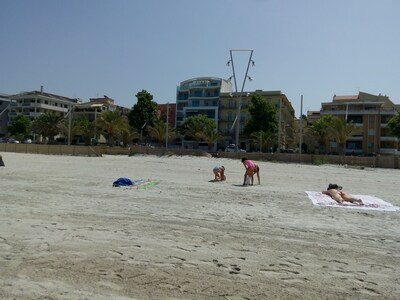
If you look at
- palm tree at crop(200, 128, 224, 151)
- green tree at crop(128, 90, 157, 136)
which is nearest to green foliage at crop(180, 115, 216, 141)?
palm tree at crop(200, 128, 224, 151)

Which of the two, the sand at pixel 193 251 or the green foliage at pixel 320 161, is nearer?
the sand at pixel 193 251

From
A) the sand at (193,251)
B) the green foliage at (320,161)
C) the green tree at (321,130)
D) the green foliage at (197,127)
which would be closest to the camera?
the sand at (193,251)

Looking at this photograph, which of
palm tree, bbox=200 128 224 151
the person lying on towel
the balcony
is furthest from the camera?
the balcony

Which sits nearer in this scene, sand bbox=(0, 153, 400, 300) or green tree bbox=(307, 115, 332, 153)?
sand bbox=(0, 153, 400, 300)

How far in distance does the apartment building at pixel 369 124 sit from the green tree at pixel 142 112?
35425mm

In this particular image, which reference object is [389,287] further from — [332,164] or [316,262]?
[332,164]

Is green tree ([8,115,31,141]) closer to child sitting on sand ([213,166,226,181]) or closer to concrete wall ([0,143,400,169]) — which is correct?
concrete wall ([0,143,400,169])

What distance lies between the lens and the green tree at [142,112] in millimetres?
73812

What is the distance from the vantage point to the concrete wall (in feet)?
132

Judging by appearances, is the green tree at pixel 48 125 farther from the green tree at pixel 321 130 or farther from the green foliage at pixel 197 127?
the green tree at pixel 321 130

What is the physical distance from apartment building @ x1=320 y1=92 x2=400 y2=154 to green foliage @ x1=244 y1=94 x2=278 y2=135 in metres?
14.8

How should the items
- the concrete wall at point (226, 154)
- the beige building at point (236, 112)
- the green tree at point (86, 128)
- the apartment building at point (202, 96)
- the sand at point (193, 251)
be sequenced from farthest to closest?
the apartment building at point (202, 96) < the beige building at point (236, 112) < the green tree at point (86, 128) < the concrete wall at point (226, 154) < the sand at point (193, 251)

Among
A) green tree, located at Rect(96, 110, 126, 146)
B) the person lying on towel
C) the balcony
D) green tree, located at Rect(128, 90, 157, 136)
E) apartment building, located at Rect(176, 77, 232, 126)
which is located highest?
apartment building, located at Rect(176, 77, 232, 126)

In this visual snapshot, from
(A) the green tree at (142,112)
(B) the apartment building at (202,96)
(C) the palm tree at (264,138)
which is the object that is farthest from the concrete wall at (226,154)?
(B) the apartment building at (202,96)
